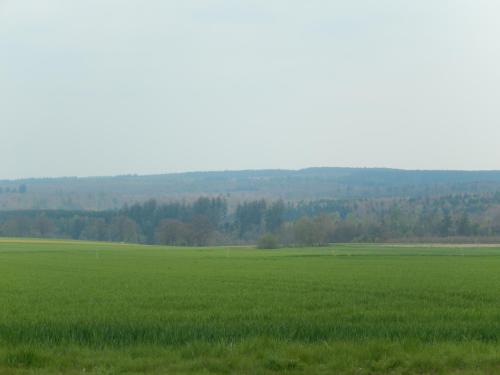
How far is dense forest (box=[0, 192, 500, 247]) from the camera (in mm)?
136750

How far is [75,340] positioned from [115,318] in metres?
2.12

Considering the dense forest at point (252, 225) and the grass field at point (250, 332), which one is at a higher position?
the grass field at point (250, 332)

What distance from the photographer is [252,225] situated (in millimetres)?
183125

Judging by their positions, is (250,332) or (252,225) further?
(252,225)

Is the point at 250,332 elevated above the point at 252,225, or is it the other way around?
the point at 250,332

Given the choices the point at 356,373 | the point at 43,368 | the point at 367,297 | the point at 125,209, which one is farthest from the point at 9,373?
the point at 125,209

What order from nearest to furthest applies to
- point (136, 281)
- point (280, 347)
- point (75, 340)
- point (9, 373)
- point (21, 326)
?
point (9, 373)
point (280, 347)
point (75, 340)
point (21, 326)
point (136, 281)

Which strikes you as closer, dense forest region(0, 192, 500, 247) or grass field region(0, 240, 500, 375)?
grass field region(0, 240, 500, 375)

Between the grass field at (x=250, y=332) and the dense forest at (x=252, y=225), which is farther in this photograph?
the dense forest at (x=252, y=225)

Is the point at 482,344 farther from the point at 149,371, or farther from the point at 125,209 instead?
the point at 125,209

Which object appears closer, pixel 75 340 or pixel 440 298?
pixel 75 340

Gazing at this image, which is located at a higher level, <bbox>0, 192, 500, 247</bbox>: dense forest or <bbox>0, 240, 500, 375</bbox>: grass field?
<bbox>0, 240, 500, 375</bbox>: grass field

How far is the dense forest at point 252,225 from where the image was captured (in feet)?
449

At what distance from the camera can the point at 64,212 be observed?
19688 centimetres
